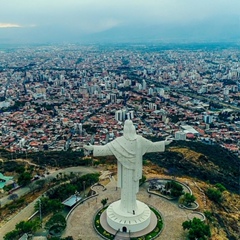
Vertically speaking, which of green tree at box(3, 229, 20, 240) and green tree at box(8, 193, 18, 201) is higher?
green tree at box(3, 229, 20, 240)

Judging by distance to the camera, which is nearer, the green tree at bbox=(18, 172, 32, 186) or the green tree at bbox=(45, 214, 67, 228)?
the green tree at bbox=(45, 214, 67, 228)

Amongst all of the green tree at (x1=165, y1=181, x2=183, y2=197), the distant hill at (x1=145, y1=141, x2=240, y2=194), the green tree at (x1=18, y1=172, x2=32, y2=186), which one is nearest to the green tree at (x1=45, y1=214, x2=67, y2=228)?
the green tree at (x1=165, y1=181, x2=183, y2=197)

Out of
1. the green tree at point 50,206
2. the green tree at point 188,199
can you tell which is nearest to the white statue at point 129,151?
the green tree at point 188,199

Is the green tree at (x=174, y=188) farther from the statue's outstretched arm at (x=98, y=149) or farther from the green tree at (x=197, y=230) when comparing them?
the statue's outstretched arm at (x=98, y=149)

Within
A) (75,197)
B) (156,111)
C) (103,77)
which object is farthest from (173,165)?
(103,77)

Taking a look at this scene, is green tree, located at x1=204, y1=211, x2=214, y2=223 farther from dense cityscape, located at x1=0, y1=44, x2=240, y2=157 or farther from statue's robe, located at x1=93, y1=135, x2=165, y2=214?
dense cityscape, located at x1=0, y1=44, x2=240, y2=157

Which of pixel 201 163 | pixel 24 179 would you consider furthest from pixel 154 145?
pixel 201 163
